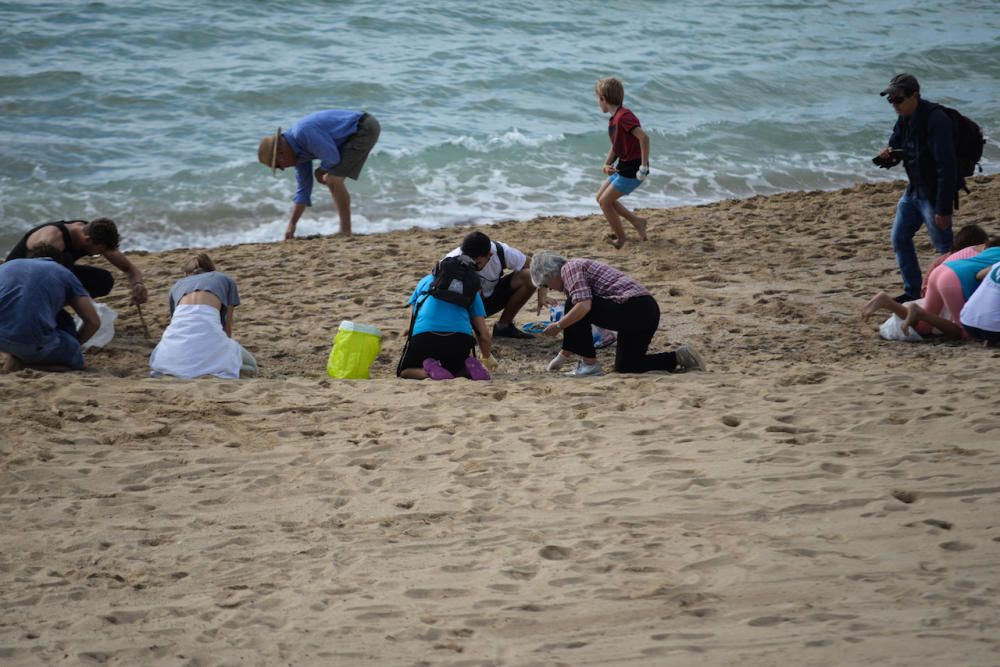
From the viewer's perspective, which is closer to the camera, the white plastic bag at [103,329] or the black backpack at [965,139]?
the black backpack at [965,139]

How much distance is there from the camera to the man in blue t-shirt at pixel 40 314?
628cm

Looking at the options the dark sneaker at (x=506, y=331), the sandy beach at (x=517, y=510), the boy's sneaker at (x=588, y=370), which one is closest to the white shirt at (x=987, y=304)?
the sandy beach at (x=517, y=510)

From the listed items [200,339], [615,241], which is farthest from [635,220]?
[200,339]

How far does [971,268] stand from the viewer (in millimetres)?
6801

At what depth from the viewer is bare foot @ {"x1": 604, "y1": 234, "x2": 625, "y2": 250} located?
934 cm

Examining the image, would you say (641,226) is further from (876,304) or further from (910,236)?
(876,304)

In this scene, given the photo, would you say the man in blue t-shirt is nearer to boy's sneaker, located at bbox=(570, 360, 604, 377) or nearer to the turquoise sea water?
boy's sneaker, located at bbox=(570, 360, 604, 377)

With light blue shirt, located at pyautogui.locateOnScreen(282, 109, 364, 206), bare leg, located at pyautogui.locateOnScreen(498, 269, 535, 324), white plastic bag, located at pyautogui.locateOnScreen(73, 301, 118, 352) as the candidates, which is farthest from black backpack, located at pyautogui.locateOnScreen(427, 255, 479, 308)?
light blue shirt, located at pyautogui.locateOnScreen(282, 109, 364, 206)

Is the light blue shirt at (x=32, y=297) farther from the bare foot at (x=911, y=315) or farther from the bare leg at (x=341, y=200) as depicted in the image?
the bare foot at (x=911, y=315)

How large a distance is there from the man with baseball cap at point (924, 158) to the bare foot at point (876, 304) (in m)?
0.64

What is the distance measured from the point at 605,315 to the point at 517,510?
89.0 inches

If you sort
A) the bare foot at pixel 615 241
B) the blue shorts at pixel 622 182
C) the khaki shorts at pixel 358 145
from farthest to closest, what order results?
the khaki shorts at pixel 358 145 → the bare foot at pixel 615 241 → the blue shorts at pixel 622 182

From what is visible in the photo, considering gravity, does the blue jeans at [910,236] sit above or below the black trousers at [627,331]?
above

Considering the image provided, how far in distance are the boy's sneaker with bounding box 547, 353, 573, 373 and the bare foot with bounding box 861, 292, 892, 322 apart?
1983 mm
